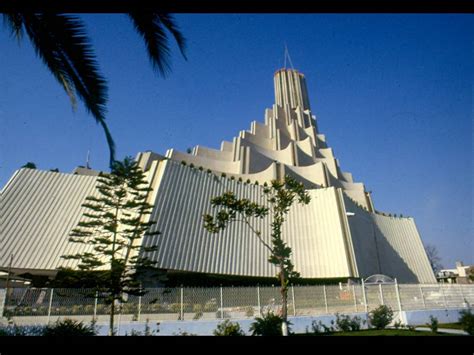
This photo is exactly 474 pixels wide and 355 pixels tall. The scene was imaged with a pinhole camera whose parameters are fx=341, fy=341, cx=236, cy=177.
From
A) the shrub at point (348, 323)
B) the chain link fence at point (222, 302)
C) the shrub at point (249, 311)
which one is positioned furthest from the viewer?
the shrub at point (249, 311)

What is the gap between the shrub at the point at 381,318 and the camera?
870 centimetres

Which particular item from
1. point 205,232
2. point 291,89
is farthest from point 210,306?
point 291,89

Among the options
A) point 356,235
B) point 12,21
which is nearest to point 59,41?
point 12,21

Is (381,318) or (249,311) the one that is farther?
(249,311)

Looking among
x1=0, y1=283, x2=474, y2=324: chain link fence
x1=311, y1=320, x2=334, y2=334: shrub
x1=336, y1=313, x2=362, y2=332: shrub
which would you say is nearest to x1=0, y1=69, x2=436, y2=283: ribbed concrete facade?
x1=0, y1=283, x2=474, y2=324: chain link fence

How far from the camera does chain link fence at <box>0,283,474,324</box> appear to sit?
27.3ft

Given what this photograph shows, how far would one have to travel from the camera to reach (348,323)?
8.59 metres

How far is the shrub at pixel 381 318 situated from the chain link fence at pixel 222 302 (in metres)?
1.14

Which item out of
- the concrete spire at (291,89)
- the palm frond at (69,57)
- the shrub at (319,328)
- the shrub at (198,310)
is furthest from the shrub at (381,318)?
the concrete spire at (291,89)

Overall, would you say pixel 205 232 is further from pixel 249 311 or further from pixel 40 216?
pixel 249 311

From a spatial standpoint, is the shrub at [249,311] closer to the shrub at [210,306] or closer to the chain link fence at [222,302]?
the chain link fence at [222,302]

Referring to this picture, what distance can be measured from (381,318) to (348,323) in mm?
899

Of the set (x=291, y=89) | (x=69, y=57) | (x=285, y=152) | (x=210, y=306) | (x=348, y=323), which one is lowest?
(x=348, y=323)

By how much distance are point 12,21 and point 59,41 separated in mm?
303
